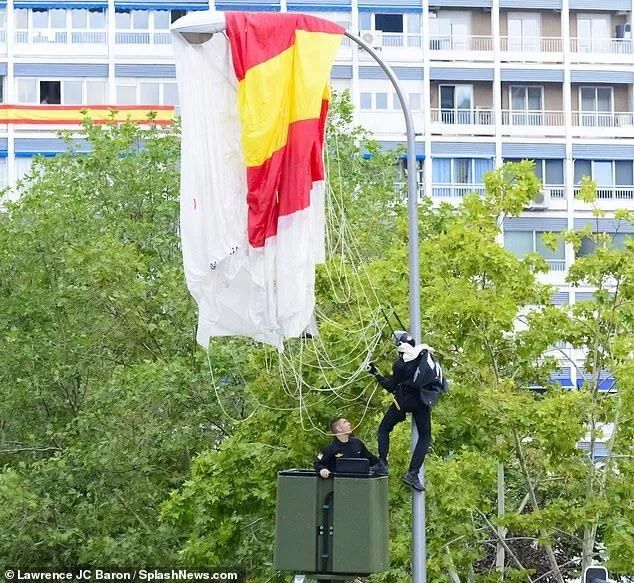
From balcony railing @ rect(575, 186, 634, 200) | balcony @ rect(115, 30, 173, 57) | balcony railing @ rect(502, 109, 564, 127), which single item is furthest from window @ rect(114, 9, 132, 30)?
balcony railing @ rect(575, 186, 634, 200)

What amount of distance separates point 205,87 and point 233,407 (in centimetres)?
1454

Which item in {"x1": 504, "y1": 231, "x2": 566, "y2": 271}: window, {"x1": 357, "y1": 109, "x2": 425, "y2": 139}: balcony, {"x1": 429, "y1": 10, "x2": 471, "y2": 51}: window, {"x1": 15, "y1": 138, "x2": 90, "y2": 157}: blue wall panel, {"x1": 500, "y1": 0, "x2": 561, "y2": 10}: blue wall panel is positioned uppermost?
{"x1": 500, "y1": 0, "x2": 561, "y2": 10}: blue wall panel

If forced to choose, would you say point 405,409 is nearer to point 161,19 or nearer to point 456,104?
point 161,19

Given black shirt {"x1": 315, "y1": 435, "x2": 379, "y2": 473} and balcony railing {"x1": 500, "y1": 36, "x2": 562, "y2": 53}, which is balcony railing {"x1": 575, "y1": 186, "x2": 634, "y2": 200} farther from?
black shirt {"x1": 315, "y1": 435, "x2": 379, "y2": 473}

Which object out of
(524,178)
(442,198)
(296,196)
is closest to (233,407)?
(524,178)

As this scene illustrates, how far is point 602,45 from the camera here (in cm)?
5625

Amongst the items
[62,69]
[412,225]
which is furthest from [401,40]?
[412,225]

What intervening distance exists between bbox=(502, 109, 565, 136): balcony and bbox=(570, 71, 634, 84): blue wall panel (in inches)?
52.6

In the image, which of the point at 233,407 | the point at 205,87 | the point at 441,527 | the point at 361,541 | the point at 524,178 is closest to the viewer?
the point at 361,541

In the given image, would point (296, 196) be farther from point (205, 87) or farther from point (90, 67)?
point (90, 67)

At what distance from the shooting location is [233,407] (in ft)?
95.2

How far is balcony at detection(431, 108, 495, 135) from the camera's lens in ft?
181

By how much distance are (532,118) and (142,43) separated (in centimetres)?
1270

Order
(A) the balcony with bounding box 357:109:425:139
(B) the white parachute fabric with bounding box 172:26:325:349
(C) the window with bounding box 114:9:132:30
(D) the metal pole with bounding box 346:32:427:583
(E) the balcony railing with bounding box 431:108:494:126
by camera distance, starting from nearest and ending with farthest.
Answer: (B) the white parachute fabric with bounding box 172:26:325:349 → (D) the metal pole with bounding box 346:32:427:583 → (A) the balcony with bounding box 357:109:425:139 → (C) the window with bounding box 114:9:132:30 → (E) the balcony railing with bounding box 431:108:494:126
